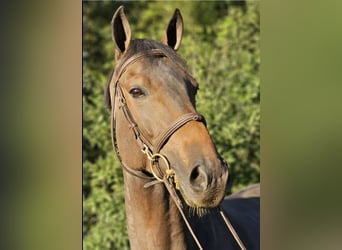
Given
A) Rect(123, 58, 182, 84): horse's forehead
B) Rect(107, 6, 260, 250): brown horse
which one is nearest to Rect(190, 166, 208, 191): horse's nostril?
Rect(107, 6, 260, 250): brown horse

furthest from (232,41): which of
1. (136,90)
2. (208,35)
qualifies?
(136,90)

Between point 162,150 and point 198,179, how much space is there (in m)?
0.16

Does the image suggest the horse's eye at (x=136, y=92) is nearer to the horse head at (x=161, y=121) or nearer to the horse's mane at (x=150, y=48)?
the horse head at (x=161, y=121)

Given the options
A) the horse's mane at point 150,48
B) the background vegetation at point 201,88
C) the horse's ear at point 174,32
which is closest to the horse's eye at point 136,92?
the horse's mane at point 150,48

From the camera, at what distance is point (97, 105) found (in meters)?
3.56

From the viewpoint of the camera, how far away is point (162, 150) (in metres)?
1.70

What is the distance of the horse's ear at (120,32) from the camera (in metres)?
1.82

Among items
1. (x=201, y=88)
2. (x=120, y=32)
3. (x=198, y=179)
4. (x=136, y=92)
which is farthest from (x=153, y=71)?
(x=201, y=88)

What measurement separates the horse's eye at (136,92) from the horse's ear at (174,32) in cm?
25

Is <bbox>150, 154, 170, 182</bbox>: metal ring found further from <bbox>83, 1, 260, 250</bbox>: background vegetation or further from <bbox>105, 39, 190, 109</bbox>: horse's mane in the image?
<bbox>83, 1, 260, 250</bbox>: background vegetation

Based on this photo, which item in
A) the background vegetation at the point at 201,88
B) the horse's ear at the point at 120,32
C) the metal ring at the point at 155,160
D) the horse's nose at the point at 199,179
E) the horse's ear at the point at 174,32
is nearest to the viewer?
the horse's nose at the point at 199,179
